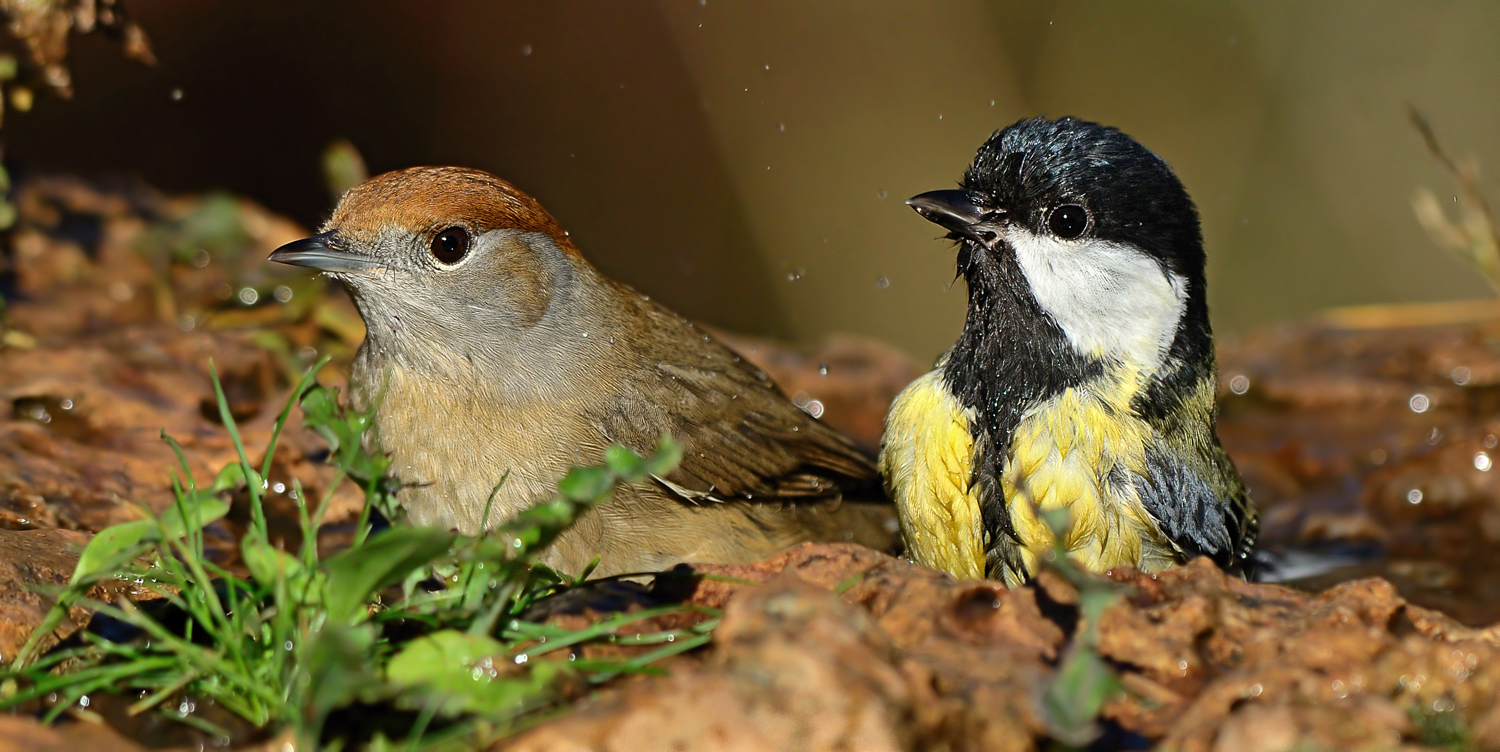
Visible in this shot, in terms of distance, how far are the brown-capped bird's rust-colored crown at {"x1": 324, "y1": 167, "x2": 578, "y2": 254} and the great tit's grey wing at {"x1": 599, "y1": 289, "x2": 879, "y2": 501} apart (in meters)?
0.69

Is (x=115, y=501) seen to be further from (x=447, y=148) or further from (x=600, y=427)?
(x=447, y=148)

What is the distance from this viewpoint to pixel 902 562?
122 inches

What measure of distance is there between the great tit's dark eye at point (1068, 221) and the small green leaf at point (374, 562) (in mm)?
2302

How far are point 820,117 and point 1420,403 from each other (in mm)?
6531

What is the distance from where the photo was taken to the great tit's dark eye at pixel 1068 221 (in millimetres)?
3988

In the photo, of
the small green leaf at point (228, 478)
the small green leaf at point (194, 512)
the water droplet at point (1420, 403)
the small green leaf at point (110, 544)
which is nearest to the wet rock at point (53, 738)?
the small green leaf at point (110, 544)

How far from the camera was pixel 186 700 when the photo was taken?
8.96 ft

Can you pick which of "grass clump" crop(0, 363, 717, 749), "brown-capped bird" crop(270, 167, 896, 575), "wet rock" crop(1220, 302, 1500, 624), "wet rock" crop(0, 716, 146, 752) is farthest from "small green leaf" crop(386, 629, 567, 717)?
"wet rock" crop(1220, 302, 1500, 624)

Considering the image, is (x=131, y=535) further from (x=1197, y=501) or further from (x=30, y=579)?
(x=1197, y=501)

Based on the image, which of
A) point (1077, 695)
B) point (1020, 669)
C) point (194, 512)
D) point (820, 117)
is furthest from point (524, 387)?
point (820, 117)

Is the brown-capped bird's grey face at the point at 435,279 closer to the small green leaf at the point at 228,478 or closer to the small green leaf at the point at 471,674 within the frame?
the small green leaf at the point at 228,478

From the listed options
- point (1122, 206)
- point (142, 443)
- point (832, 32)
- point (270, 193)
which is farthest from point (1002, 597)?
point (832, 32)

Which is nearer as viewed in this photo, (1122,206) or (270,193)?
(1122,206)

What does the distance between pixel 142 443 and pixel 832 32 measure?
7.94 metres
